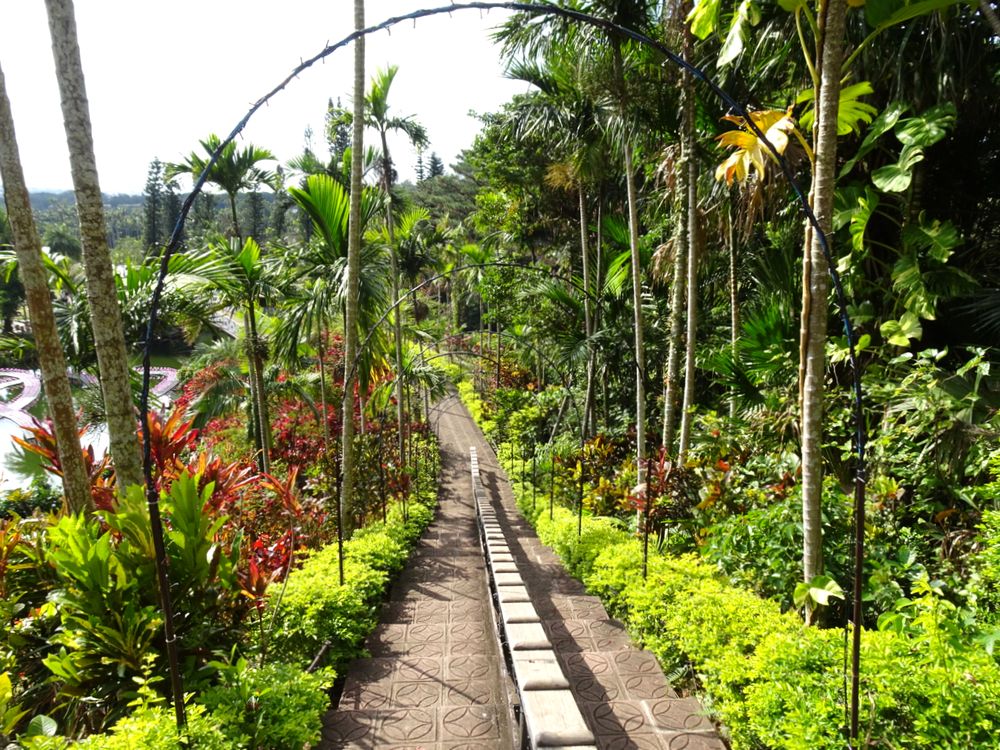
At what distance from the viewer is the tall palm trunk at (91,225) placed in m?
2.88

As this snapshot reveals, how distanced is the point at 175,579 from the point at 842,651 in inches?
134

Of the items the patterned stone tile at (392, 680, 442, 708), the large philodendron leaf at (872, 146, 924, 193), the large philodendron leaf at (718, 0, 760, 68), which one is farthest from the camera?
the large philodendron leaf at (872, 146, 924, 193)

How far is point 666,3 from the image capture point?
5.11 meters

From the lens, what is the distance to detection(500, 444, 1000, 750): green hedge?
190 cm

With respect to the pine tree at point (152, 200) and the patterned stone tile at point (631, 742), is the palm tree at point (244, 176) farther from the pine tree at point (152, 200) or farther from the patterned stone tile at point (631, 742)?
the pine tree at point (152, 200)

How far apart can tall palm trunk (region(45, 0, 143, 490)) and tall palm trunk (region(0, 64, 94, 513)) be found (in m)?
0.50

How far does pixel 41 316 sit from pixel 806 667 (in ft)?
15.3

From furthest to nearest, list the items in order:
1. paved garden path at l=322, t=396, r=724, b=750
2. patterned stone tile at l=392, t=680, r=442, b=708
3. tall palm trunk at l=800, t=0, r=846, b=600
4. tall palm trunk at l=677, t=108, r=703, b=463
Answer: tall palm trunk at l=677, t=108, r=703, b=463
patterned stone tile at l=392, t=680, r=442, b=708
paved garden path at l=322, t=396, r=724, b=750
tall palm trunk at l=800, t=0, r=846, b=600

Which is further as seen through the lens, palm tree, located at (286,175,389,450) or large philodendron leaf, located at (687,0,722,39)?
palm tree, located at (286,175,389,450)

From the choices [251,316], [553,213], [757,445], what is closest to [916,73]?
[757,445]

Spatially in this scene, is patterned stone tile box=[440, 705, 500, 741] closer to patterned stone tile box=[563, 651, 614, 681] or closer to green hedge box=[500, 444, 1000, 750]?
patterned stone tile box=[563, 651, 614, 681]

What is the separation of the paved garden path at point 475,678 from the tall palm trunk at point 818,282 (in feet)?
4.28

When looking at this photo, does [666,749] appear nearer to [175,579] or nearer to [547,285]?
[175,579]

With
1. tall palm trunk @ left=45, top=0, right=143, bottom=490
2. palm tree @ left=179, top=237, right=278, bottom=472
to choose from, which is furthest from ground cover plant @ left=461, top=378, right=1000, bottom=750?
palm tree @ left=179, top=237, right=278, bottom=472
